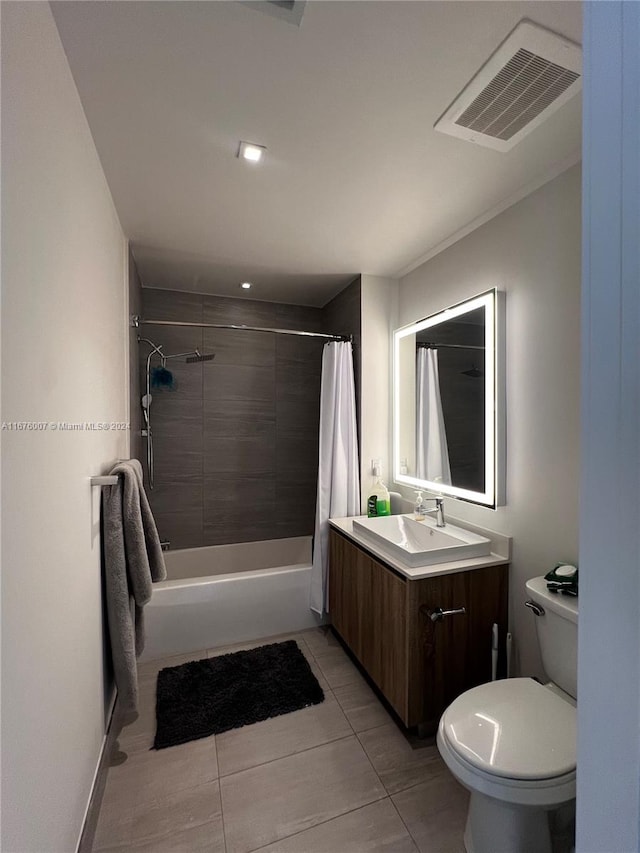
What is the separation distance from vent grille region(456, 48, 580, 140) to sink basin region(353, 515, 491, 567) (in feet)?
5.44

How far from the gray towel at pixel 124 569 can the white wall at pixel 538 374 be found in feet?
5.39

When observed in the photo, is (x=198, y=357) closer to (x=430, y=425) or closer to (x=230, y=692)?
(x=430, y=425)

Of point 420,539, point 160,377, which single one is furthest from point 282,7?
point 160,377

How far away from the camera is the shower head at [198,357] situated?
3.04m

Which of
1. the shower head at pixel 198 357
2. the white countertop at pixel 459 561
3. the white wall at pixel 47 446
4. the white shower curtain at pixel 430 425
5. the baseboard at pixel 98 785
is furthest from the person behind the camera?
the shower head at pixel 198 357

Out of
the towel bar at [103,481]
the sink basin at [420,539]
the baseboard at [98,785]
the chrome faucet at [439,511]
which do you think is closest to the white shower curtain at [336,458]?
the sink basin at [420,539]

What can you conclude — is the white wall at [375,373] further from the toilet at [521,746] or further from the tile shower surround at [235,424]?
the toilet at [521,746]

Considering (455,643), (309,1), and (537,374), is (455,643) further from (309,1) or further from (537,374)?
(309,1)

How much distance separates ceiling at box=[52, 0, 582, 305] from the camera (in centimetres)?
98

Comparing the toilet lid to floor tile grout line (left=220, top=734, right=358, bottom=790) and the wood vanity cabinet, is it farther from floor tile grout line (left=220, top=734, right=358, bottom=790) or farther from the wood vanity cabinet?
floor tile grout line (left=220, top=734, right=358, bottom=790)

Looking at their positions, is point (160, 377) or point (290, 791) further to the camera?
point (160, 377)

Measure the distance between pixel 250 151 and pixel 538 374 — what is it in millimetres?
1474

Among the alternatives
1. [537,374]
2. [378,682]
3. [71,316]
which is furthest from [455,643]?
[71,316]

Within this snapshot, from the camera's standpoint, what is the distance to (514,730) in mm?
1186
